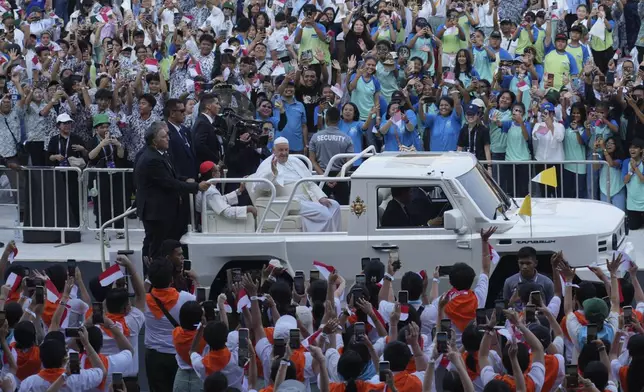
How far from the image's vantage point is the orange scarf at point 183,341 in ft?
35.9

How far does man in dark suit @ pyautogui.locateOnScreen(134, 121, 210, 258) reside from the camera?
15.1 m

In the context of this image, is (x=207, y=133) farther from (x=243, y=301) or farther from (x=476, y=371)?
(x=476, y=371)

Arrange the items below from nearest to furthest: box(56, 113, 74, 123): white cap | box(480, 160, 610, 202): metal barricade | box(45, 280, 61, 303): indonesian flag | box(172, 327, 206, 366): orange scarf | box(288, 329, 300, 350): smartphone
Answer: box(288, 329, 300, 350): smartphone
box(172, 327, 206, 366): orange scarf
box(45, 280, 61, 303): indonesian flag
box(480, 160, 610, 202): metal barricade
box(56, 113, 74, 123): white cap

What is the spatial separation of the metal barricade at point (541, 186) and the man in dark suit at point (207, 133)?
3347 millimetres

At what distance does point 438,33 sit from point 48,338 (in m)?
14.1

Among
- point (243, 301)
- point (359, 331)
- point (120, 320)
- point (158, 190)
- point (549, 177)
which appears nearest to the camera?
point (359, 331)

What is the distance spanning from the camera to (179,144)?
1611cm

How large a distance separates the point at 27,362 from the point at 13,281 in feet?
5.95

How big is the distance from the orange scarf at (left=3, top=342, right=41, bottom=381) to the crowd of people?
10mm

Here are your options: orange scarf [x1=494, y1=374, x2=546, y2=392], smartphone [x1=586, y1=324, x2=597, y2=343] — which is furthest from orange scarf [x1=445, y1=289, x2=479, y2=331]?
orange scarf [x1=494, y1=374, x2=546, y2=392]

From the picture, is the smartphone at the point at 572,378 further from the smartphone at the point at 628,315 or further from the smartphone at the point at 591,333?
the smartphone at the point at 628,315

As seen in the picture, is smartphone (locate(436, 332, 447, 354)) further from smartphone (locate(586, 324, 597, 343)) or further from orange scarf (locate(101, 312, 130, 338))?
orange scarf (locate(101, 312, 130, 338))

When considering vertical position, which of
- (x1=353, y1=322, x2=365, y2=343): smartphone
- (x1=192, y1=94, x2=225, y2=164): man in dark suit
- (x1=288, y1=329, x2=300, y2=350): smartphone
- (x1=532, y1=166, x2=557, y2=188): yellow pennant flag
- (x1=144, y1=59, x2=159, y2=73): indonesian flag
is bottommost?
(x1=288, y1=329, x2=300, y2=350): smartphone

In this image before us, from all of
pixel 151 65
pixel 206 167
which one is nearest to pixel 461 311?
pixel 206 167
